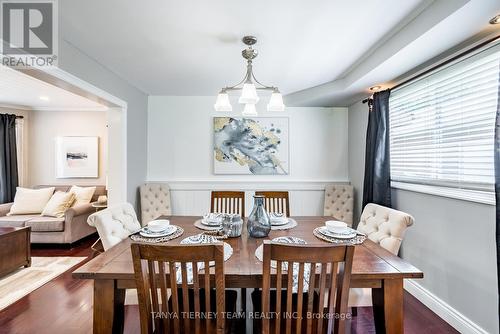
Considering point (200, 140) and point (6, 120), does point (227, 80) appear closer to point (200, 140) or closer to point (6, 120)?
point (200, 140)

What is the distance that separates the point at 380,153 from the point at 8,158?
6084 mm

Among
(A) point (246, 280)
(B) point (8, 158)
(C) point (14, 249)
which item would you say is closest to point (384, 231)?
(A) point (246, 280)

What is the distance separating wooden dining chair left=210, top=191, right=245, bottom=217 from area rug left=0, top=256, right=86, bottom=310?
199cm

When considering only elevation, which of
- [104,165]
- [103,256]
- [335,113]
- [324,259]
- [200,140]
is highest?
[335,113]

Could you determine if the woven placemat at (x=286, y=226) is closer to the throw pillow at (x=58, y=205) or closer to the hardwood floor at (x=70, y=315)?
the hardwood floor at (x=70, y=315)

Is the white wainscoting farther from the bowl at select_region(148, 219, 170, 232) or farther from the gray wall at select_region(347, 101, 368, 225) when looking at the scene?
the bowl at select_region(148, 219, 170, 232)

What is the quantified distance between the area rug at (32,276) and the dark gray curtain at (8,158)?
2.16m

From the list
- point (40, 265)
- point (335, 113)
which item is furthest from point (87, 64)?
point (335, 113)

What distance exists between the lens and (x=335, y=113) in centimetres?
399

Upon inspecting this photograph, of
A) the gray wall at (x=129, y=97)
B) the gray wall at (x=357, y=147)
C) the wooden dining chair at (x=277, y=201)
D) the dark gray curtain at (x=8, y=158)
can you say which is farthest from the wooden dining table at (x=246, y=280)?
the dark gray curtain at (x=8, y=158)

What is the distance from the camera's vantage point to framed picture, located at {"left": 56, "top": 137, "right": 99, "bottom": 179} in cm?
491

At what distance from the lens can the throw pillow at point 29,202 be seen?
13.1 feet

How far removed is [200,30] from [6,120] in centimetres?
479

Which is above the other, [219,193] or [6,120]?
[6,120]
